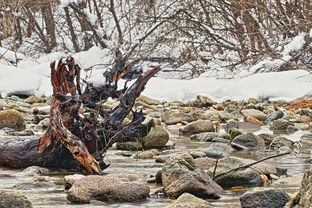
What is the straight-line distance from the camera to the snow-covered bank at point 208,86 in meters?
10.4

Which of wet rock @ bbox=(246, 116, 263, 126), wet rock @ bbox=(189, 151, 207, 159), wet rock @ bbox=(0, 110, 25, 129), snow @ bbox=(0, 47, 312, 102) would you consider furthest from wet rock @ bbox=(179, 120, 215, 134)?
snow @ bbox=(0, 47, 312, 102)

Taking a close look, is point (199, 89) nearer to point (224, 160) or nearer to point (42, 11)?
point (42, 11)

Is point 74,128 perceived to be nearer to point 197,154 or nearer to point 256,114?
point 197,154

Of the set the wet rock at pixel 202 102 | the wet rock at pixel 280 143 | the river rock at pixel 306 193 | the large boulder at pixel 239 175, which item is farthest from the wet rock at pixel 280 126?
the river rock at pixel 306 193

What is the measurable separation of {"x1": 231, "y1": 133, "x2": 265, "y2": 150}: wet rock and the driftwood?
138cm

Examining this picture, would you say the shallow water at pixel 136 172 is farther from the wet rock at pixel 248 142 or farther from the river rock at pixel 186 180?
the wet rock at pixel 248 142

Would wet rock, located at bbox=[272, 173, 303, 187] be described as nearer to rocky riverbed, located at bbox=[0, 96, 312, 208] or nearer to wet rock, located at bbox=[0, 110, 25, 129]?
rocky riverbed, located at bbox=[0, 96, 312, 208]

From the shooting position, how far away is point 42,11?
16.9 m

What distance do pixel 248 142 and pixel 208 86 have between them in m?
6.44

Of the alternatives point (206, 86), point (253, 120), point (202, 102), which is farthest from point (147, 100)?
point (253, 120)

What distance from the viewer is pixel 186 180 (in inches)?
117

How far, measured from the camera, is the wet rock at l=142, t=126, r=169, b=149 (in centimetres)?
545

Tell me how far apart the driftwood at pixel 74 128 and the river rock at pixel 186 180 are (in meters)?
0.74

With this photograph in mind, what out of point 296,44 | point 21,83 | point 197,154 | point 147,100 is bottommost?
point 197,154
